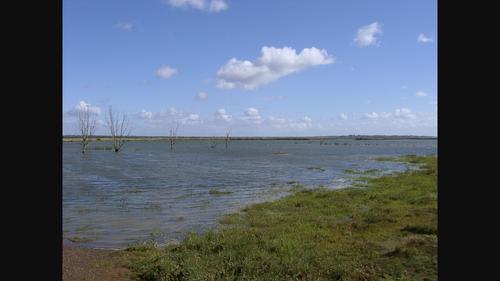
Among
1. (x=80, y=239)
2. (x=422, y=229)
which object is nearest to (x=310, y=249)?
(x=422, y=229)

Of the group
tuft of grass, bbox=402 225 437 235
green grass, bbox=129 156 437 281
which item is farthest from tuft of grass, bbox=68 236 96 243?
tuft of grass, bbox=402 225 437 235

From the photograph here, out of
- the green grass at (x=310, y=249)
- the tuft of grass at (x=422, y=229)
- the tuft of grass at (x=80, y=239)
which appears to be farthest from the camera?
the tuft of grass at (x=80, y=239)

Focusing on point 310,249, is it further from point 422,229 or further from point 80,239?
point 80,239

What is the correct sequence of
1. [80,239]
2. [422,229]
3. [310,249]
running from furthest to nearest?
[80,239] → [422,229] → [310,249]

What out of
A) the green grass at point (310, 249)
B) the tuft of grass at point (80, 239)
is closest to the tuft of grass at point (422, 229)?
the green grass at point (310, 249)

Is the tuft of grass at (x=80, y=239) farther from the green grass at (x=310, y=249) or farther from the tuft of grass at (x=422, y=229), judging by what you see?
the tuft of grass at (x=422, y=229)

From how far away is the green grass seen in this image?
10633 mm

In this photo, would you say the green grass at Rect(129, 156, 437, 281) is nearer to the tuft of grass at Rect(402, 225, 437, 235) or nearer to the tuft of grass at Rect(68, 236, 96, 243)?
the tuft of grass at Rect(402, 225, 437, 235)

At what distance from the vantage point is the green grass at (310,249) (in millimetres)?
10633

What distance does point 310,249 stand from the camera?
13148 millimetres
